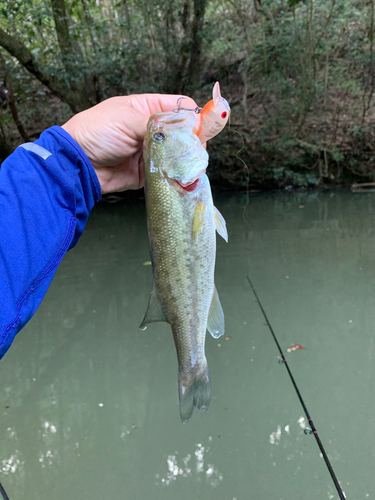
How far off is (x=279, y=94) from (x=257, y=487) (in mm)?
8789

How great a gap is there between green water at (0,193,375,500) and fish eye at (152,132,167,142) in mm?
1861

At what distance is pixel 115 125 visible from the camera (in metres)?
1.51

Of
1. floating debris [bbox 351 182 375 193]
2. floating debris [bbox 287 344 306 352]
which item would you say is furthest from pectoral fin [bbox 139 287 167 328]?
floating debris [bbox 351 182 375 193]

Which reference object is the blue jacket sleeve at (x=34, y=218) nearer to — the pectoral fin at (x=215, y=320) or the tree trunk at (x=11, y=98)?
the pectoral fin at (x=215, y=320)

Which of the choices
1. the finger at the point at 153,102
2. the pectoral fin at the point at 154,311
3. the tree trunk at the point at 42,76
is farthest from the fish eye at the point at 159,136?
the tree trunk at the point at 42,76

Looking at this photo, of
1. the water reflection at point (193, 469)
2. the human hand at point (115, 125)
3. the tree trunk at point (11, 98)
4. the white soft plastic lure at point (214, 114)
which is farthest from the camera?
the tree trunk at point (11, 98)

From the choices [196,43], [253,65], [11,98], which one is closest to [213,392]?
[196,43]

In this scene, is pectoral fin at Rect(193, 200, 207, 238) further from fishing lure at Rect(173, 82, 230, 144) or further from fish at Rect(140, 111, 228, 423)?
fishing lure at Rect(173, 82, 230, 144)

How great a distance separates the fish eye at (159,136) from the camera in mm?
1357

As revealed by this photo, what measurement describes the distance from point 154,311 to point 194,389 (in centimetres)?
31

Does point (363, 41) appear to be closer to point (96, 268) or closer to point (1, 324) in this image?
point (96, 268)

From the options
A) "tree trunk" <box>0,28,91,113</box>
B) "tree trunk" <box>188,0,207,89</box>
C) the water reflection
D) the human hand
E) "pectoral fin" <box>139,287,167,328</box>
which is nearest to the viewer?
"pectoral fin" <box>139,287,167,328</box>

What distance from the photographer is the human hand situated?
151 cm

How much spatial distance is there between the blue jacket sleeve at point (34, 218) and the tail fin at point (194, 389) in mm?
561
